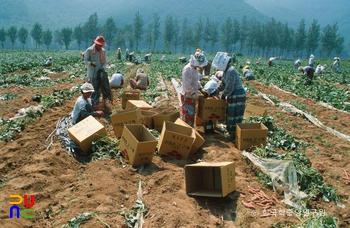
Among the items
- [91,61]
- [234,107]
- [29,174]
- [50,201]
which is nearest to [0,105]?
[91,61]

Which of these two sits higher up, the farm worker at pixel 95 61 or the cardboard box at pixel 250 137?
the farm worker at pixel 95 61

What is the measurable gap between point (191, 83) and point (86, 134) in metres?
2.53

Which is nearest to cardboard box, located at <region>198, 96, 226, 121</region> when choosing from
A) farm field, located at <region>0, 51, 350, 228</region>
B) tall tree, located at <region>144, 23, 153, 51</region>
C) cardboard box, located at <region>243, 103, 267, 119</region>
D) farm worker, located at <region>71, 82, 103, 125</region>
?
Answer: farm field, located at <region>0, 51, 350, 228</region>

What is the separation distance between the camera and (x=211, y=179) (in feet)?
15.5

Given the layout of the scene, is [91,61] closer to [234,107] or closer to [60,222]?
[234,107]

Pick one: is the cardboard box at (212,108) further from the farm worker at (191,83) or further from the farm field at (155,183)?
the farm field at (155,183)

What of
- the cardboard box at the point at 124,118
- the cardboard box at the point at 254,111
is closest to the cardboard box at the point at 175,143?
the cardboard box at the point at 124,118

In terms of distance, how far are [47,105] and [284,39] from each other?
8358 cm

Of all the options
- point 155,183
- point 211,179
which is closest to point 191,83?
point 211,179

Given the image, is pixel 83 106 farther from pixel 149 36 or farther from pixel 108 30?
pixel 108 30

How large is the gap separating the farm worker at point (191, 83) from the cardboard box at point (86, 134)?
6.79 feet

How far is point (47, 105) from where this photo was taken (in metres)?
8.91

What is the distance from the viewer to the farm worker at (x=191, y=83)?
6.50 m

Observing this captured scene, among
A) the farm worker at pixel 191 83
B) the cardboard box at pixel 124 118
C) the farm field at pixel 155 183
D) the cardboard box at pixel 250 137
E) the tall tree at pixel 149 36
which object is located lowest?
the farm field at pixel 155 183
